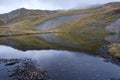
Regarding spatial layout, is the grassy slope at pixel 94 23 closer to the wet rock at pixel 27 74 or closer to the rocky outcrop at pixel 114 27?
the rocky outcrop at pixel 114 27

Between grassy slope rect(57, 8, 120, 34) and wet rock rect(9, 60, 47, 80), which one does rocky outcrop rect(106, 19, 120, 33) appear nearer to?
grassy slope rect(57, 8, 120, 34)

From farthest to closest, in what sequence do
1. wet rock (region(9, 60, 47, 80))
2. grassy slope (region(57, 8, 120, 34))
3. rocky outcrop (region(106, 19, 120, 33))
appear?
grassy slope (region(57, 8, 120, 34))
rocky outcrop (region(106, 19, 120, 33))
wet rock (region(9, 60, 47, 80))

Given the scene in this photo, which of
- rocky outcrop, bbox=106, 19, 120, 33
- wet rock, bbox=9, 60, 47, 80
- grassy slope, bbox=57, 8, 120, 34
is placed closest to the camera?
wet rock, bbox=9, 60, 47, 80

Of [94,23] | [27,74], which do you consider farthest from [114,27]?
[27,74]

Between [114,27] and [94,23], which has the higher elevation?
[94,23]

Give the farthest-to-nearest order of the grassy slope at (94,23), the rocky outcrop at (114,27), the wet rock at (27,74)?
the grassy slope at (94,23) → the rocky outcrop at (114,27) → the wet rock at (27,74)

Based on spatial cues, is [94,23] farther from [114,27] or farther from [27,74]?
[27,74]

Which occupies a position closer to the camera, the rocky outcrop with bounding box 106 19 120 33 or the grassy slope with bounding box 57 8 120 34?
the rocky outcrop with bounding box 106 19 120 33

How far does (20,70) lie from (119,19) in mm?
144354

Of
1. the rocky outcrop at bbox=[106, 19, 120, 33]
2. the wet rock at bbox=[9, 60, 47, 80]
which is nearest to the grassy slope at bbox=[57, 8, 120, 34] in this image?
the rocky outcrop at bbox=[106, 19, 120, 33]

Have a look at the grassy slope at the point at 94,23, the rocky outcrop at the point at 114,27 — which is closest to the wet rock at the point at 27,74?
the rocky outcrop at the point at 114,27

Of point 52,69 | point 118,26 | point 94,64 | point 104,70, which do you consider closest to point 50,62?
point 52,69

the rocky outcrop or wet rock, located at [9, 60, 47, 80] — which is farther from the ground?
wet rock, located at [9, 60, 47, 80]

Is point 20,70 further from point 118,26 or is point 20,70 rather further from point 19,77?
point 118,26
